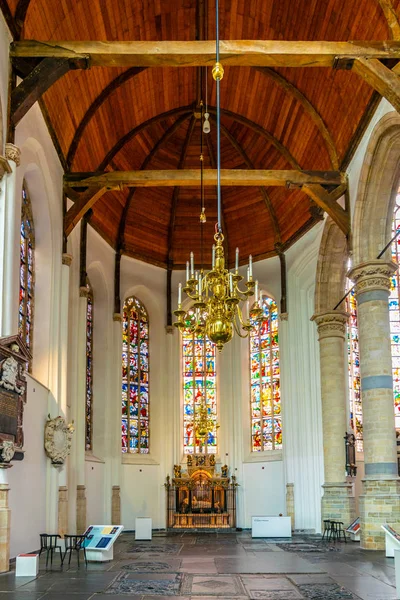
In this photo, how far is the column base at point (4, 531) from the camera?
33.4ft

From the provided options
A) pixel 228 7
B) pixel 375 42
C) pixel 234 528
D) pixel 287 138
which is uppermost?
pixel 228 7

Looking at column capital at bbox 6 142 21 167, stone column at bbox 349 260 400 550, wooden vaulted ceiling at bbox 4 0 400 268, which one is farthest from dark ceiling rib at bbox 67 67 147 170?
stone column at bbox 349 260 400 550

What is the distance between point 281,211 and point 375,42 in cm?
908

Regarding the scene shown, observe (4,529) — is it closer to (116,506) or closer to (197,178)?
(197,178)

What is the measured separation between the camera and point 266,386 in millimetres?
21375

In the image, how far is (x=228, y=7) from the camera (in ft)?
51.8

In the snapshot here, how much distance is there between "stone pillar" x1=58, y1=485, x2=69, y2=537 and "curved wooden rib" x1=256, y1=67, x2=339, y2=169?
29.0 feet

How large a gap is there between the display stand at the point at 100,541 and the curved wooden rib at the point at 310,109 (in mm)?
8913

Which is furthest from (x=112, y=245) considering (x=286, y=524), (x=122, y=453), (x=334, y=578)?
(x=334, y=578)

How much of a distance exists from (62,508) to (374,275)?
761cm

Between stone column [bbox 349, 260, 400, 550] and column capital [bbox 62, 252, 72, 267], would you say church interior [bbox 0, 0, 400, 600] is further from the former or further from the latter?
column capital [bbox 62, 252, 72, 267]

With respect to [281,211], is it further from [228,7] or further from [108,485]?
[108,485]

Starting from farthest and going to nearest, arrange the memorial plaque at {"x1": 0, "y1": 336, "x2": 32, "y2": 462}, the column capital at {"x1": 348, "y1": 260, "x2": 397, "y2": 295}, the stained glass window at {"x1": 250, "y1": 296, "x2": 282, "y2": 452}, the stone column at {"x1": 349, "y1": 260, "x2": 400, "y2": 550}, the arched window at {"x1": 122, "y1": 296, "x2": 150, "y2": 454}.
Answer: the arched window at {"x1": 122, "y1": 296, "x2": 150, "y2": 454}, the stained glass window at {"x1": 250, "y1": 296, "x2": 282, "y2": 452}, the column capital at {"x1": 348, "y1": 260, "x2": 397, "y2": 295}, the stone column at {"x1": 349, "y1": 260, "x2": 400, "y2": 550}, the memorial plaque at {"x1": 0, "y1": 336, "x2": 32, "y2": 462}

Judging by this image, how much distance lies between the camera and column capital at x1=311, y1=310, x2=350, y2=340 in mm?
17875
